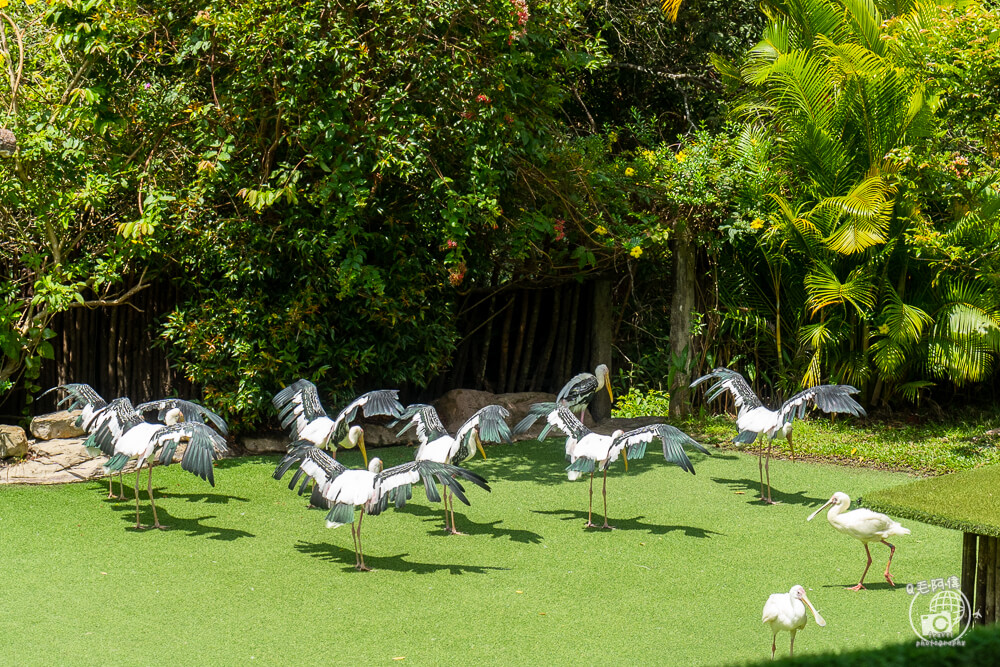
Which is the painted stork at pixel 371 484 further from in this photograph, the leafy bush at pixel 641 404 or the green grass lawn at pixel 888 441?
the leafy bush at pixel 641 404

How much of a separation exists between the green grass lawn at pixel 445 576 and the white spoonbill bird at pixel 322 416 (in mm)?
535

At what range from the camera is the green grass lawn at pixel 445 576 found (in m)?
4.20

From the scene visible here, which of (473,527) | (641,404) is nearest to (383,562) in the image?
(473,527)

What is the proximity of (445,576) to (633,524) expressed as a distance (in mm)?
1636

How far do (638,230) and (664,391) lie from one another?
9.17 feet

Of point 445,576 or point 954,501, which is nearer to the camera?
point 954,501

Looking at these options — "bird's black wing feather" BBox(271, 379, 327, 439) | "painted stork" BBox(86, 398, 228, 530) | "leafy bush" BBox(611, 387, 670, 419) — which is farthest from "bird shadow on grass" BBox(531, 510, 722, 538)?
"leafy bush" BBox(611, 387, 670, 419)

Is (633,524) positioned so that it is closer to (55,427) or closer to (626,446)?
(626,446)

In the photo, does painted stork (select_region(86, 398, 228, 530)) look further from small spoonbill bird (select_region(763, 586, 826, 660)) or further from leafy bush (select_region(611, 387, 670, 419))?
leafy bush (select_region(611, 387, 670, 419))

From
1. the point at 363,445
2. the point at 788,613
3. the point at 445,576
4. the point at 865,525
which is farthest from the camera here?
the point at 363,445

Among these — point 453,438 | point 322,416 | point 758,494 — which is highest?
point 322,416

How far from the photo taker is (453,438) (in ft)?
20.8

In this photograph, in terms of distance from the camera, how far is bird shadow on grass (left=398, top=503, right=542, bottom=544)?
19.5 feet

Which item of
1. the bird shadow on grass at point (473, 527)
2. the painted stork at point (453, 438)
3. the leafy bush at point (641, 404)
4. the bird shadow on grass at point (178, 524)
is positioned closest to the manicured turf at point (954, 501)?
the bird shadow on grass at point (473, 527)
